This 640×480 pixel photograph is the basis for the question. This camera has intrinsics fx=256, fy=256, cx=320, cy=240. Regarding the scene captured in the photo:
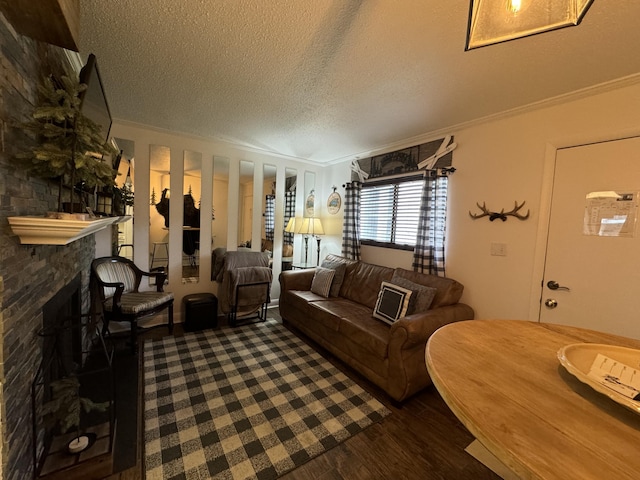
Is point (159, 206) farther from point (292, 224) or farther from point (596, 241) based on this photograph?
point (596, 241)

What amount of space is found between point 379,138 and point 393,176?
52 centimetres

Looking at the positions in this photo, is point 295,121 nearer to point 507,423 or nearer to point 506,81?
point 506,81

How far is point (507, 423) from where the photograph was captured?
0.61 meters

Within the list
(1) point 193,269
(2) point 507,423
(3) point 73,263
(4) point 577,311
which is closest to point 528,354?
(2) point 507,423

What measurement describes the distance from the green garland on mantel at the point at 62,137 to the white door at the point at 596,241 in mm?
3119

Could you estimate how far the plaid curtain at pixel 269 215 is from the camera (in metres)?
3.98

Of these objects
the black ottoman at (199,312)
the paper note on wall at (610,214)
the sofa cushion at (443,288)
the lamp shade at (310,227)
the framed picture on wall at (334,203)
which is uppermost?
the framed picture on wall at (334,203)

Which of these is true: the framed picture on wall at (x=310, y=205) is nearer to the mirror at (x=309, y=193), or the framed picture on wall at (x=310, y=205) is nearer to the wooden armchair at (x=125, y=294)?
the mirror at (x=309, y=193)

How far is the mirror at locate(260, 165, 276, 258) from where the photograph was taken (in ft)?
12.9

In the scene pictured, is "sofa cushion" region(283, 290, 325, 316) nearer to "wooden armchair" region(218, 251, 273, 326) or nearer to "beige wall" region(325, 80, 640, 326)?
"wooden armchair" region(218, 251, 273, 326)

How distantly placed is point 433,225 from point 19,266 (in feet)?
9.99

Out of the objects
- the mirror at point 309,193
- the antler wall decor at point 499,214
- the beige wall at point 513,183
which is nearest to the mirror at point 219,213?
the mirror at point 309,193

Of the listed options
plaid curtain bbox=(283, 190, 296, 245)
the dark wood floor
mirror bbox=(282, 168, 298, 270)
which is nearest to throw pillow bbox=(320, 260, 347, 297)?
mirror bbox=(282, 168, 298, 270)

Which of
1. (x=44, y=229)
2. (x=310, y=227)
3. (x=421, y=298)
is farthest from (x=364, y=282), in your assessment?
(x=44, y=229)
